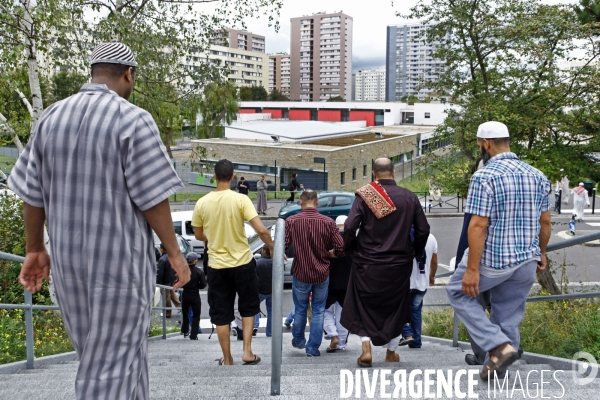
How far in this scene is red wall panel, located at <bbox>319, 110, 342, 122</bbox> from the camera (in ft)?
320

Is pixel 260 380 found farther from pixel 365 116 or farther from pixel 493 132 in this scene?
pixel 365 116

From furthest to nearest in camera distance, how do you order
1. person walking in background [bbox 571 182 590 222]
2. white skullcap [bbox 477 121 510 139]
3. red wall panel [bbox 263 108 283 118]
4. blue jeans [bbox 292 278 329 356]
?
red wall panel [bbox 263 108 283 118] < person walking in background [bbox 571 182 590 222] < blue jeans [bbox 292 278 329 356] < white skullcap [bbox 477 121 510 139]

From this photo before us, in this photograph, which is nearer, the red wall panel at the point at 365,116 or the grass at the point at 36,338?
the grass at the point at 36,338

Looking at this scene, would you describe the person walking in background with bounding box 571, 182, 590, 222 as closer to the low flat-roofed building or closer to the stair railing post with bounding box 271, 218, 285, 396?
the low flat-roofed building

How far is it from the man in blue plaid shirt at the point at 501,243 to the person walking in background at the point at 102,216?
84.9 inches

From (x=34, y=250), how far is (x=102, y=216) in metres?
0.59

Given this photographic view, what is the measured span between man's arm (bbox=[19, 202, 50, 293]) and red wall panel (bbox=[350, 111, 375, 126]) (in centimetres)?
9196

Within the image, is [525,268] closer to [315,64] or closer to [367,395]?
[367,395]

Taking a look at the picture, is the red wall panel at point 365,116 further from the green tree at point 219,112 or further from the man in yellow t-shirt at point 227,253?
the man in yellow t-shirt at point 227,253

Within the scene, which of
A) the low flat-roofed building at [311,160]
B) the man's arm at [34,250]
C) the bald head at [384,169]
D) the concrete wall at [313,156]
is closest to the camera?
the man's arm at [34,250]

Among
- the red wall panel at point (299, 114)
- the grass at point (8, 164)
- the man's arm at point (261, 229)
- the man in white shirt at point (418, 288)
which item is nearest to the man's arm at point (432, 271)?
the man in white shirt at point (418, 288)

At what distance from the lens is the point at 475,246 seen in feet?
12.4

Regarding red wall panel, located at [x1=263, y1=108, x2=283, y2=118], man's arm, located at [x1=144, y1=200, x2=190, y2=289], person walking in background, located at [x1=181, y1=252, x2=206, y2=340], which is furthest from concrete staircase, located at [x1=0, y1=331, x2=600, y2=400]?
red wall panel, located at [x1=263, y1=108, x2=283, y2=118]

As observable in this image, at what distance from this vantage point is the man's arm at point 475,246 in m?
3.76
